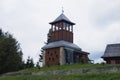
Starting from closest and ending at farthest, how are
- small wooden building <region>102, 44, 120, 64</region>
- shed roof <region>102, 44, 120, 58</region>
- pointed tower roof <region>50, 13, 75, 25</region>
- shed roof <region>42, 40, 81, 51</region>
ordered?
small wooden building <region>102, 44, 120, 64</region>
shed roof <region>102, 44, 120, 58</region>
shed roof <region>42, 40, 81, 51</region>
pointed tower roof <region>50, 13, 75, 25</region>

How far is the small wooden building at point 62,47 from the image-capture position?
5653cm

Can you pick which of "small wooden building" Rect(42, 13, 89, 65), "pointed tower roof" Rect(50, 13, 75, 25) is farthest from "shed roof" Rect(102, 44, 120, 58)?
"pointed tower roof" Rect(50, 13, 75, 25)

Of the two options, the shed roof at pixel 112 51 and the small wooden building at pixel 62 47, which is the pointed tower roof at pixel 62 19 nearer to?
the small wooden building at pixel 62 47

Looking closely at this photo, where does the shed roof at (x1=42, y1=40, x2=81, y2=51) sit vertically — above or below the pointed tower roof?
below

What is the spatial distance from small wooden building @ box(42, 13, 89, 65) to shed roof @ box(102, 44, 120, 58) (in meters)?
4.87

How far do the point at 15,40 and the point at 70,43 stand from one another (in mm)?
10844

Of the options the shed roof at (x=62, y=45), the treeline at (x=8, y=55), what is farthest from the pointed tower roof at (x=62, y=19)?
the treeline at (x=8, y=55)

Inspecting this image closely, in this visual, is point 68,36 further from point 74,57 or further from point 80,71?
point 80,71

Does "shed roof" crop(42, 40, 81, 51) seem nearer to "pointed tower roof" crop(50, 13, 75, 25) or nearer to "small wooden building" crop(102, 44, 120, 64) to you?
"pointed tower roof" crop(50, 13, 75, 25)

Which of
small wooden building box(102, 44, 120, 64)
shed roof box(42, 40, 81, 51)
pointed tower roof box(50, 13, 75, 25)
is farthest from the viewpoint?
pointed tower roof box(50, 13, 75, 25)

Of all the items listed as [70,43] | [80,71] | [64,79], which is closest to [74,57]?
[70,43]

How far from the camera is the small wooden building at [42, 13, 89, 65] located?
56531 millimetres

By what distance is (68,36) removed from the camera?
195 feet

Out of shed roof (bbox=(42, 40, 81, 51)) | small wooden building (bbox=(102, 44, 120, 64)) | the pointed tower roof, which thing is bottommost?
small wooden building (bbox=(102, 44, 120, 64))
